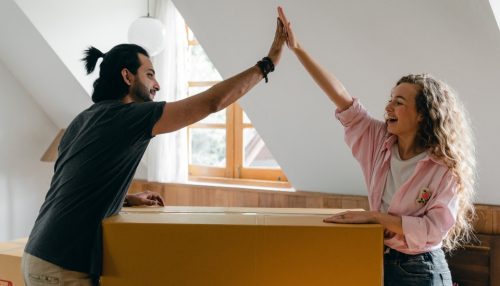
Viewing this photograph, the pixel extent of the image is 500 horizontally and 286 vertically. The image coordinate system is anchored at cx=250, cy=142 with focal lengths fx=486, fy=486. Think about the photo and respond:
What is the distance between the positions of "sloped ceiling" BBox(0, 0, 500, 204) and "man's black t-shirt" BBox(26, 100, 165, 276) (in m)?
1.16

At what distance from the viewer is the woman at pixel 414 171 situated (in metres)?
1.24

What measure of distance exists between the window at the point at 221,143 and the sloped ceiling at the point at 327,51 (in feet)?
1.69

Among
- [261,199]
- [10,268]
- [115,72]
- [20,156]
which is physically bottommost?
[10,268]

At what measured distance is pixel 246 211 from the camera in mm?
1480

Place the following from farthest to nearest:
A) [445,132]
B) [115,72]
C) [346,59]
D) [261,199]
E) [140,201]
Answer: [261,199] → [346,59] → [140,201] → [115,72] → [445,132]

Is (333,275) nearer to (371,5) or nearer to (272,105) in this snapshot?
(371,5)

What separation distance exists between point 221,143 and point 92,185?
2.51 meters

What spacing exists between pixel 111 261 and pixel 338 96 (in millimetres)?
812

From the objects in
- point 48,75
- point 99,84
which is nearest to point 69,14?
point 48,75

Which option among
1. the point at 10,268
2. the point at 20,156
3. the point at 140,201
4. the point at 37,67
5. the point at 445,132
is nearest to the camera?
the point at 445,132

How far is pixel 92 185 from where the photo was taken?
1275mm

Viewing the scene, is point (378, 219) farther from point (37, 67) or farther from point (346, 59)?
point (37, 67)

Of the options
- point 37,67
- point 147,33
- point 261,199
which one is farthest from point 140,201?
point 37,67

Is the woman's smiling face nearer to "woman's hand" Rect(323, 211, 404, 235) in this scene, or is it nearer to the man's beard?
"woman's hand" Rect(323, 211, 404, 235)
